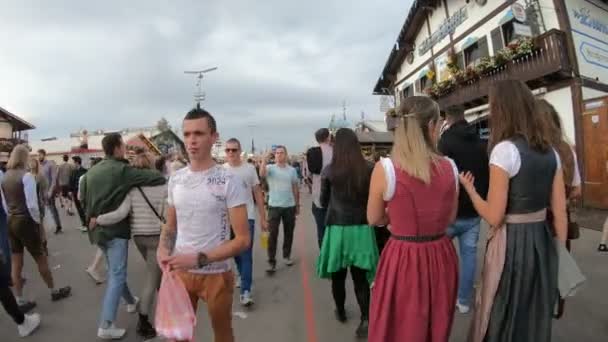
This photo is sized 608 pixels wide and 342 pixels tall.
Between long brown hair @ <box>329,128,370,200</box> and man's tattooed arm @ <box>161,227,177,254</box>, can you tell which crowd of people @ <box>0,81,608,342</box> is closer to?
man's tattooed arm @ <box>161,227,177,254</box>

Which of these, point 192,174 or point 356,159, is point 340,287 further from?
point 192,174

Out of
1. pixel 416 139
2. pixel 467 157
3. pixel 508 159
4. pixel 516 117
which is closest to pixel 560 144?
pixel 516 117

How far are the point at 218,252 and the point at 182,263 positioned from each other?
0.20 m

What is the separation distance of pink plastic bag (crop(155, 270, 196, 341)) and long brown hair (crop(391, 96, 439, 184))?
56.5 inches

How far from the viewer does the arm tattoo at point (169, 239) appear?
245 centimetres

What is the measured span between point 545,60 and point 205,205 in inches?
419

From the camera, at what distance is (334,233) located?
136 inches

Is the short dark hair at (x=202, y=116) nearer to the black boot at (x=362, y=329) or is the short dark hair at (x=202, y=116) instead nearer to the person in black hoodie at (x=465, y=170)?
the black boot at (x=362, y=329)

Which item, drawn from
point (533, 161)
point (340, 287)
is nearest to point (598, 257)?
point (340, 287)

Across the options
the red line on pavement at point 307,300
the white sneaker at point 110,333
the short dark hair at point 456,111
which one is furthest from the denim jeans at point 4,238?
the short dark hair at point 456,111

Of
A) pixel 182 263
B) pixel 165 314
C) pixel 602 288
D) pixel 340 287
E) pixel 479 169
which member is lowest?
pixel 602 288

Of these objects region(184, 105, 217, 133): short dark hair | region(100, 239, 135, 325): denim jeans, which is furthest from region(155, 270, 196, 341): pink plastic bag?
region(100, 239, 135, 325): denim jeans

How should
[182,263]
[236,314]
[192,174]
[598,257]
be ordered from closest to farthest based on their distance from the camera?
[182,263] < [192,174] < [236,314] < [598,257]

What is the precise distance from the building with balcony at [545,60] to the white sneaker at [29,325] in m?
7.05
